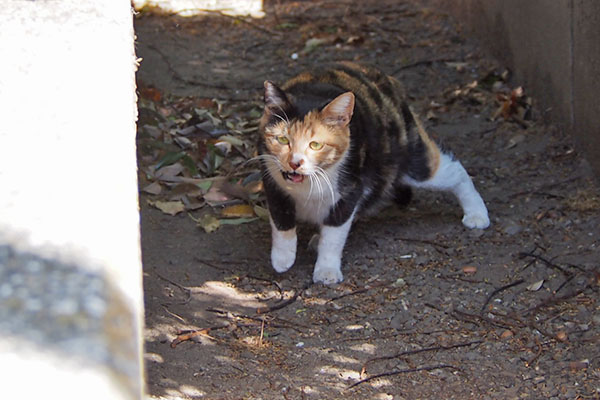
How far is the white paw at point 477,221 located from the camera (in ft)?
14.3

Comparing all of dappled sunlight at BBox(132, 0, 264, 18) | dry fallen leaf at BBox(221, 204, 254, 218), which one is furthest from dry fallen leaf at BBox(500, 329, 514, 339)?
dappled sunlight at BBox(132, 0, 264, 18)

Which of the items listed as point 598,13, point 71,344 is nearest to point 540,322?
point 598,13

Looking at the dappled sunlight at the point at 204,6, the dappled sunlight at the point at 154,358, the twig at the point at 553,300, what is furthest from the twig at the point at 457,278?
the dappled sunlight at the point at 204,6

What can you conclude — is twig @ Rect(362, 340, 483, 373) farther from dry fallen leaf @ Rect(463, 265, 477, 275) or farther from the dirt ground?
dry fallen leaf @ Rect(463, 265, 477, 275)

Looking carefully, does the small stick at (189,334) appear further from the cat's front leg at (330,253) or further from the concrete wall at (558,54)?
the concrete wall at (558,54)

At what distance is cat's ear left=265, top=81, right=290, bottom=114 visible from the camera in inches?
145

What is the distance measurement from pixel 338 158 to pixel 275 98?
16.4 inches

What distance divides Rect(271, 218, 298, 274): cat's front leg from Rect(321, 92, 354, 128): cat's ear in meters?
0.60

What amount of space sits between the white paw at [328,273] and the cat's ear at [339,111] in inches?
28.3

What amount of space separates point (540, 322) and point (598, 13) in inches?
79.8

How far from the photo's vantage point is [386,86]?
14.4 ft

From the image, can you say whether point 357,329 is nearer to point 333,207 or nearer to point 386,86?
point 333,207

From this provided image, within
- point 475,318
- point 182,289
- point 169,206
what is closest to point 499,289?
point 475,318

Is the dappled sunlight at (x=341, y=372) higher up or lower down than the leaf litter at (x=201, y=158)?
higher up
